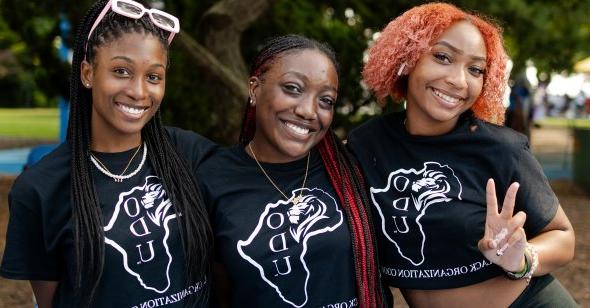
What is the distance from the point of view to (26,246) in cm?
221

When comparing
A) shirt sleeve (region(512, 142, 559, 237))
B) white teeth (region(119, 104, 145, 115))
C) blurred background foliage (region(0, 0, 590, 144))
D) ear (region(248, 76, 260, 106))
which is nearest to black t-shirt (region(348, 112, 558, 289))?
shirt sleeve (region(512, 142, 559, 237))

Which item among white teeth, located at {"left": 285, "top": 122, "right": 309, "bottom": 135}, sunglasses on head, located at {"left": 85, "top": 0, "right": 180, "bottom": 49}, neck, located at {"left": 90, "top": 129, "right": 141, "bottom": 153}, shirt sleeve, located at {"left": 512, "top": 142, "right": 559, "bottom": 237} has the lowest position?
shirt sleeve, located at {"left": 512, "top": 142, "right": 559, "bottom": 237}

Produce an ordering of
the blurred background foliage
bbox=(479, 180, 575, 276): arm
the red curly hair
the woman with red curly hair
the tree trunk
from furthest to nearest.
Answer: the blurred background foliage < the tree trunk < the red curly hair < the woman with red curly hair < bbox=(479, 180, 575, 276): arm

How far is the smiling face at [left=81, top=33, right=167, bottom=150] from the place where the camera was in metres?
2.30

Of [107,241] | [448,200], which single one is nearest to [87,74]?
[107,241]

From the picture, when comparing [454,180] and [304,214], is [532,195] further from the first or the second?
[304,214]

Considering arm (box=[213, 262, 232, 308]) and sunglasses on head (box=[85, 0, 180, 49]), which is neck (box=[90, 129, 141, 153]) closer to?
sunglasses on head (box=[85, 0, 180, 49])

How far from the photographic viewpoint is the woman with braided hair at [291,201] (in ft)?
7.68

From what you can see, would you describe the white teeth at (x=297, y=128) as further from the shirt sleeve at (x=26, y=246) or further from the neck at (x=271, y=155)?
the shirt sleeve at (x=26, y=246)

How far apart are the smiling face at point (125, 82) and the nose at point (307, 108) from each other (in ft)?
1.54

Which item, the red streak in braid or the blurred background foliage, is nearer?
the red streak in braid

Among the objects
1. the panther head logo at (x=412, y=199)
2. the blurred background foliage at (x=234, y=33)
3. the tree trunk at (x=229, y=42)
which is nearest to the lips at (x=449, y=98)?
the panther head logo at (x=412, y=199)

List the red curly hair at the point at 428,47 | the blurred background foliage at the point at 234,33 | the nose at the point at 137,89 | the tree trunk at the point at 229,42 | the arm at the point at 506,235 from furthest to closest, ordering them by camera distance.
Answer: the blurred background foliage at the point at 234,33 → the tree trunk at the point at 229,42 → the red curly hair at the point at 428,47 → the nose at the point at 137,89 → the arm at the point at 506,235

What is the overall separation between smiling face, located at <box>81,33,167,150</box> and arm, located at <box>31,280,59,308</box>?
50cm
